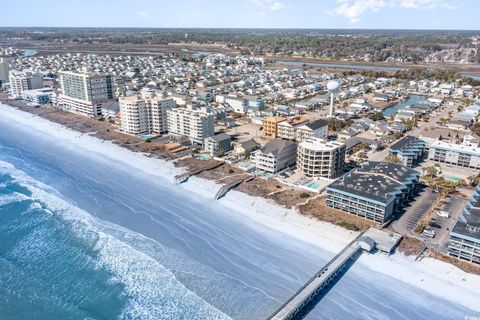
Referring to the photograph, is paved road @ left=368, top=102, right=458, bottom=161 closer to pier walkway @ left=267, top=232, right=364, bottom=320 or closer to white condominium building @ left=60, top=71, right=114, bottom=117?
pier walkway @ left=267, top=232, right=364, bottom=320

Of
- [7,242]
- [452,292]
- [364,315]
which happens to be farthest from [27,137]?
[452,292]

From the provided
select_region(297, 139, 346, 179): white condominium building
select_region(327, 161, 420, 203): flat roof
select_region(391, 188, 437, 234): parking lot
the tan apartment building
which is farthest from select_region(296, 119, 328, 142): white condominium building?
select_region(391, 188, 437, 234): parking lot

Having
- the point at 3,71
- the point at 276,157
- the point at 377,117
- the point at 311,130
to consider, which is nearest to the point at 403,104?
the point at 377,117

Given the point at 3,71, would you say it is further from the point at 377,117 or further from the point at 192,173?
the point at 377,117

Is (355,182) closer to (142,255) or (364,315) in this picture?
(364,315)

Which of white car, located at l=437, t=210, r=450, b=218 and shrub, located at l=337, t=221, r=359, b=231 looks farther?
white car, located at l=437, t=210, r=450, b=218
